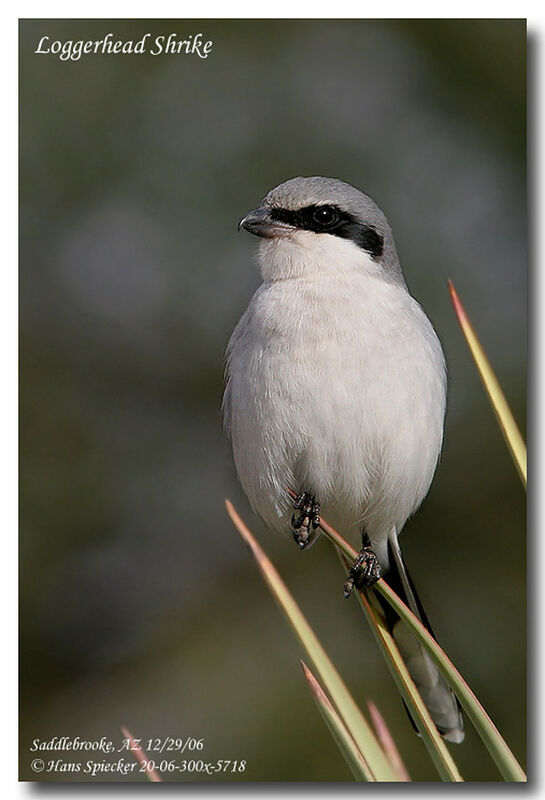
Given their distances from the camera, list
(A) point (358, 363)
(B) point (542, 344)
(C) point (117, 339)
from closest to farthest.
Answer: (A) point (358, 363)
(B) point (542, 344)
(C) point (117, 339)

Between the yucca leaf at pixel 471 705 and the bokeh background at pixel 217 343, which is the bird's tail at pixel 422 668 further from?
the yucca leaf at pixel 471 705

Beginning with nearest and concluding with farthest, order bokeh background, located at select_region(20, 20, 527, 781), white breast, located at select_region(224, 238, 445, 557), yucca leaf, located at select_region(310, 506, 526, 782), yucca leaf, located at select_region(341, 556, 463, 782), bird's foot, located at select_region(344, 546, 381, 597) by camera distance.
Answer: yucca leaf, located at select_region(310, 506, 526, 782) < yucca leaf, located at select_region(341, 556, 463, 782) < white breast, located at select_region(224, 238, 445, 557) < bird's foot, located at select_region(344, 546, 381, 597) < bokeh background, located at select_region(20, 20, 527, 781)

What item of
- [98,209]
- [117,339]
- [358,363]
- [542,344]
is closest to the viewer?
[358,363]

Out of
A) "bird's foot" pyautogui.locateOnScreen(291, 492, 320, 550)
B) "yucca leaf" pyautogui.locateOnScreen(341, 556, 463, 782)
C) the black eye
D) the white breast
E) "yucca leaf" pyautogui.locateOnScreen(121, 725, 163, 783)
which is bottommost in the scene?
"yucca leaf" pyautogui.locateOnScreen(121, 725, 163, 783)

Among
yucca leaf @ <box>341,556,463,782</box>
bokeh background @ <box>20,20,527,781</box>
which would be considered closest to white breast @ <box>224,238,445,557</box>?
bokeh background @ <box>20,20,527,781</box>

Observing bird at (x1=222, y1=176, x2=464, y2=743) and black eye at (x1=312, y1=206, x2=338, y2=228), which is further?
black eye at (x1=312, y1=206, x2=338, y2=228)

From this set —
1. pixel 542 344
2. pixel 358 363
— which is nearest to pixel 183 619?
pixel 358 363

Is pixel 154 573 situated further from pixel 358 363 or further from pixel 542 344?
pixel 542 344

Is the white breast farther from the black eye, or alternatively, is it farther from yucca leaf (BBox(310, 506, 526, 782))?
yucca leaf (BBox(310, 506, 526, 782))
